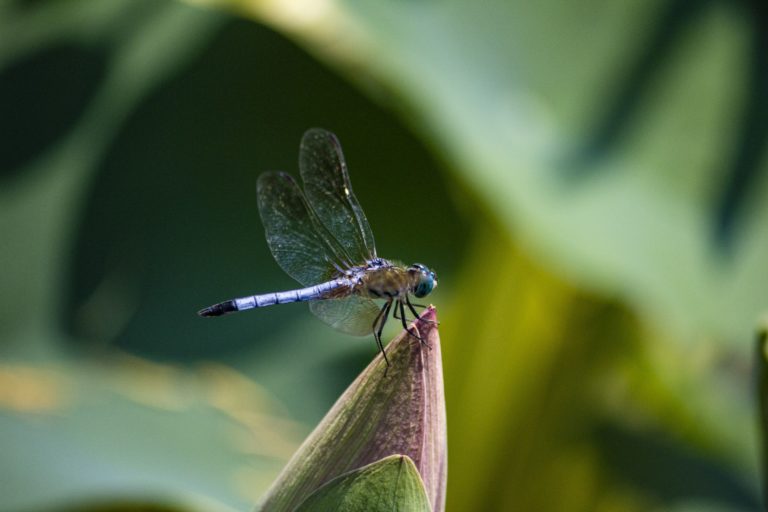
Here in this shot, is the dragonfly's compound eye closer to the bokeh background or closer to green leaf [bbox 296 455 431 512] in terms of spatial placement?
green leaf [bbox 296 455 431 512]

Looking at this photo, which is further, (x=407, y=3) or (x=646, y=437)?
(x=646, y=437)

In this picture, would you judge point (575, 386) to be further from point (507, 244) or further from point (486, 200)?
point (486, 200)

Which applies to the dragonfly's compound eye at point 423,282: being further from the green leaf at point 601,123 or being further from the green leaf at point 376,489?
the green leaf at point 601,123

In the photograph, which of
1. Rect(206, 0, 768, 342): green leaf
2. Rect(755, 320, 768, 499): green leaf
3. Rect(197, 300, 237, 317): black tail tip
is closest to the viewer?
Rect(755, 320, 768, 499): green leaf

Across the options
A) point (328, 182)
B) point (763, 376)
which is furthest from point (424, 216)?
point (763, 376)

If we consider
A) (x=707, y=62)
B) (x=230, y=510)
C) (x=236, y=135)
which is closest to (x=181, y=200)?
(x=236, y=135)

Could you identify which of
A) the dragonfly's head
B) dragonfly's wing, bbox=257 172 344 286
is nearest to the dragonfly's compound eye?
the dragonfly's head

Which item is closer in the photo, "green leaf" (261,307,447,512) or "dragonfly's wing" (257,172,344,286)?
"green leaf" (261,307,447,512)

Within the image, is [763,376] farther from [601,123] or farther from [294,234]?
[601,123]
